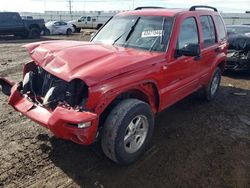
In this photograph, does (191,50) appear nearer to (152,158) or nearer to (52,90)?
(152,158)

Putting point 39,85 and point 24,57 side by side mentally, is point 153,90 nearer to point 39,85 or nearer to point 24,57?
point 39,85

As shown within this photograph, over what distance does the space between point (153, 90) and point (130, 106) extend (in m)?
0.78

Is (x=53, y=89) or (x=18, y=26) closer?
(x=53, y=89)

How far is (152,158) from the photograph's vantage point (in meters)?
3.83

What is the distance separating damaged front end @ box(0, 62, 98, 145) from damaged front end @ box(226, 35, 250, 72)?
6345 mm

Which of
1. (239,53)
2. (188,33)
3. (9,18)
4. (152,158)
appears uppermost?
(188,33)

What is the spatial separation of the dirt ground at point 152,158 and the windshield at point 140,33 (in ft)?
4.68

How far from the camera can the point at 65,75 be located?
127 inches

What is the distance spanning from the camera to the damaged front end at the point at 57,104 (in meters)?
3.01

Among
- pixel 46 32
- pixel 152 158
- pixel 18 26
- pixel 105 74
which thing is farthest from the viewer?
pixel 46 32

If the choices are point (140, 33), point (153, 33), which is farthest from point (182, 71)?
point (140, 33)

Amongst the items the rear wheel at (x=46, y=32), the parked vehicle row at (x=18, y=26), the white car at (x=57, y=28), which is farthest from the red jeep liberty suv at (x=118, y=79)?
the white car at (x=57, y=28)

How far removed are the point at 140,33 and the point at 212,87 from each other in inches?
104

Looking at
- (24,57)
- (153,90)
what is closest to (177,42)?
(153,90)
